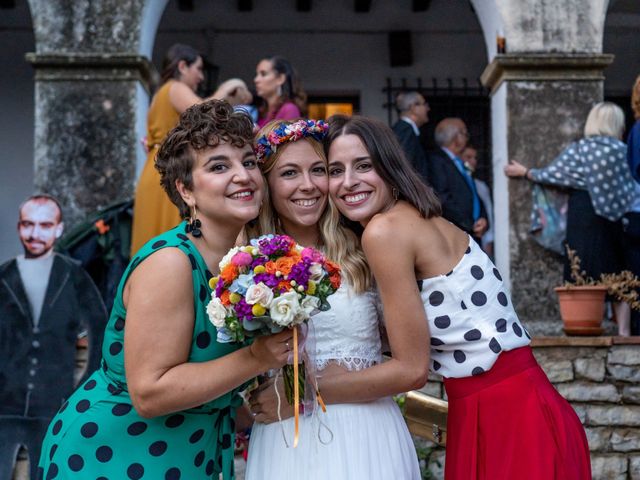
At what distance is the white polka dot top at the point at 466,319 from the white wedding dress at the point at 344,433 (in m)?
0.23

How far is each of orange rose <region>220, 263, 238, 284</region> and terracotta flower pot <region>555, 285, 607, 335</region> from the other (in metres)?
3.70

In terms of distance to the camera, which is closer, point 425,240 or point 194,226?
point 194,226

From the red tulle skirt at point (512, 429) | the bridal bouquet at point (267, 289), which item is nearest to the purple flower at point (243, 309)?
the bridal bouquet at point (267, 289)

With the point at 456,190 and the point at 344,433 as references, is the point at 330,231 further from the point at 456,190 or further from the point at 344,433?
the point at 456,190

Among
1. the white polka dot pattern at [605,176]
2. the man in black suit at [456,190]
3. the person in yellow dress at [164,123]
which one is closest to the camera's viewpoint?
the person in yellow dress at [164,123]

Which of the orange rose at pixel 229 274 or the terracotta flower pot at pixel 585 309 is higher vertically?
the orange rose at pixel 229 274

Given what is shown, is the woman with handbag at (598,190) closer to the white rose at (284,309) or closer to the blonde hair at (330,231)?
the blonde hair at (330,231)

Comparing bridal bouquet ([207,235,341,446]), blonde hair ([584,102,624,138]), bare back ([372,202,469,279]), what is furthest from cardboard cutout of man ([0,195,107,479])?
blonde hair ([584,102,624,138])

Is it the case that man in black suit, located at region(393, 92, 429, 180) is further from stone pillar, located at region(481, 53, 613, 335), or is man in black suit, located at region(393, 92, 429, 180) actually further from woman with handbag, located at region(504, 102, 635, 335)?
woman with handbag, located at region(504, 102, 635, 335)

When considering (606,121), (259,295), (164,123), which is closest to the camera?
(259,295)

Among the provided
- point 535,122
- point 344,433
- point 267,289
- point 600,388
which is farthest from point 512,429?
point 535,122

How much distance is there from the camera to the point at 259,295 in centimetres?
216

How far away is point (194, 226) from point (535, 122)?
4.53 metres

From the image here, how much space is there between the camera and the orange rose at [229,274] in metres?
2.22
